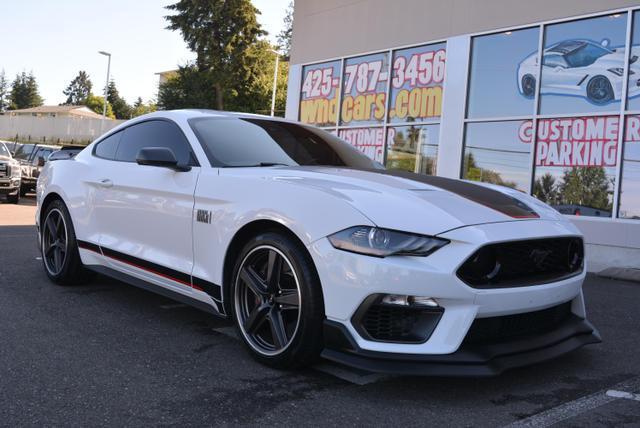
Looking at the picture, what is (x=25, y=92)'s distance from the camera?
12700 centimetres

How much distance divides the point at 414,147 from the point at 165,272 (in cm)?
939

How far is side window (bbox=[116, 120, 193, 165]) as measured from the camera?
4195 millimetres

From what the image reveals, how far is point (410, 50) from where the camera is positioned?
501 inches

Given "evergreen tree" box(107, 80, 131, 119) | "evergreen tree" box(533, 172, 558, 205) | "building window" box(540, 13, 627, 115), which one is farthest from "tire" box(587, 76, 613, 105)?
"evergreen tree" box(107, 80, 131, 119)

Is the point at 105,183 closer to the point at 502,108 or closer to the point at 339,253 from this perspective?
the point at 339,253

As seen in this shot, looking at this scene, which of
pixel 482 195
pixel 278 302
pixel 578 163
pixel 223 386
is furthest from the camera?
pixel 578 163

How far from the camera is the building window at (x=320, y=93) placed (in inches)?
573

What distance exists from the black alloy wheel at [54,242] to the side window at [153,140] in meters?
0.97

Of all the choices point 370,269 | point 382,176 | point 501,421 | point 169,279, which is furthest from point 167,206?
point 501,421

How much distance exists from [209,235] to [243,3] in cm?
4319

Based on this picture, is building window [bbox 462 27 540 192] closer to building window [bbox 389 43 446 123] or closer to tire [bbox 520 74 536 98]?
tire [bbox 520 74 536 98]

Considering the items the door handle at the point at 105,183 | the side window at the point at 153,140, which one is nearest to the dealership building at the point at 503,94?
the side window at the point at 153,140

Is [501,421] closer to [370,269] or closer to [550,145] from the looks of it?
[370,269]

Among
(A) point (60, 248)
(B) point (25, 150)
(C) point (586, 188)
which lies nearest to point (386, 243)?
(A) point (60, 248)
